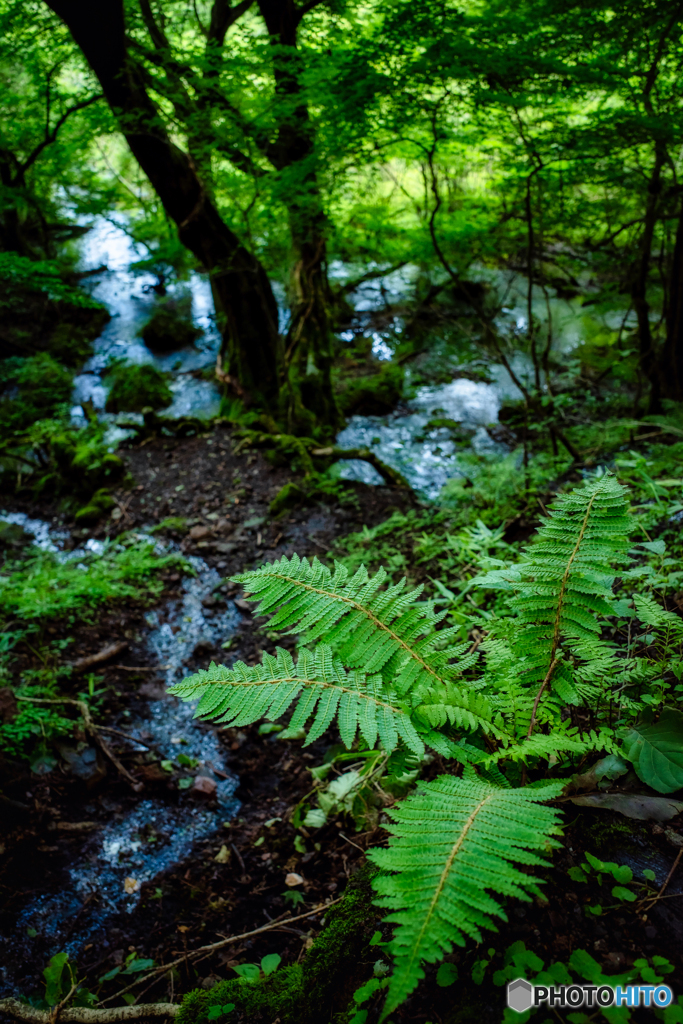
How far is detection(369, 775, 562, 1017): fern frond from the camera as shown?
2.85 feet

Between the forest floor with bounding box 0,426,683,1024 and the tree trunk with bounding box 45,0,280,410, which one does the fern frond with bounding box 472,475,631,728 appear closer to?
the forest floor with bounding box 0,426,683,1024

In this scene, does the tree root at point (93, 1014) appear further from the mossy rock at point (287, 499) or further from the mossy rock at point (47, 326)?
the mossy rock at point (47, 326)

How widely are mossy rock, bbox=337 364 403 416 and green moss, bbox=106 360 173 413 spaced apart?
336 centimetres

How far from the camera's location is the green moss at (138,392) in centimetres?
960

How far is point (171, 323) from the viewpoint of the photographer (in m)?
11.9

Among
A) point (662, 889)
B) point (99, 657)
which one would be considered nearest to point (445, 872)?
point (662, 889)

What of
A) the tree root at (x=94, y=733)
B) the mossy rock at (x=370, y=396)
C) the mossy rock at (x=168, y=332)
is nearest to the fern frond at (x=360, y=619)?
the tree root at (x=94, y=733)

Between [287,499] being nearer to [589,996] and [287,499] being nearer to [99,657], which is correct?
[99,657]

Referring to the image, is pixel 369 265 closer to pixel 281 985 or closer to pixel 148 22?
pixel 148 22

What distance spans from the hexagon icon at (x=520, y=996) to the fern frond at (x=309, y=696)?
0.47 metres

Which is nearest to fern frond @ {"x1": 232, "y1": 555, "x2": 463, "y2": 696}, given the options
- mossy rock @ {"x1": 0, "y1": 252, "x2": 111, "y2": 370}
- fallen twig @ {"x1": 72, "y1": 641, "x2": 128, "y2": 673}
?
fallen twig @ {"x1": 72, "y1": 641, "x2": 128, "y2": 673}

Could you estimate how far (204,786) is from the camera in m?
2.72

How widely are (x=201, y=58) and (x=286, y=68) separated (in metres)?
0.84

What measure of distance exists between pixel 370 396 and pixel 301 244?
111 inches
